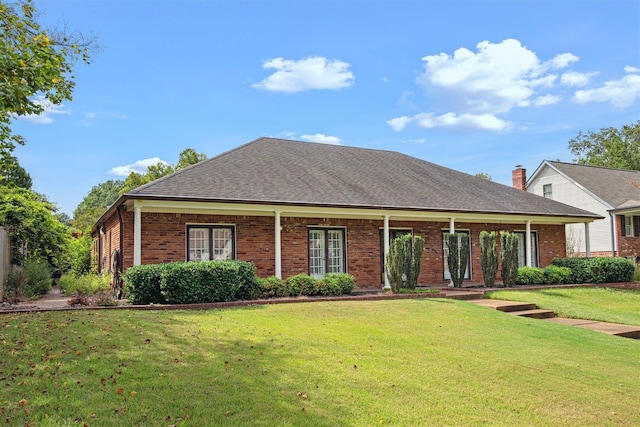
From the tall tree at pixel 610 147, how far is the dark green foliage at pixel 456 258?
44.6 meters

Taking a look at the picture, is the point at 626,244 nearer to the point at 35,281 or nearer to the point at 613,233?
the point at 613,233

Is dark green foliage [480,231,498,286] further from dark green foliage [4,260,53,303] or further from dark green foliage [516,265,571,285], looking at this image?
dark green foliage [4,260,53,303]

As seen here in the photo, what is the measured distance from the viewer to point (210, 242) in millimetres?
15711

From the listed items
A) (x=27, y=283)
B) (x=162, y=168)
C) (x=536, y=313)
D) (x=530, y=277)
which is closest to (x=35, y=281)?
(x=27, y=283)

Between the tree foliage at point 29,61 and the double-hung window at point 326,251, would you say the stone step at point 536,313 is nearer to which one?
the double-hung window at point 326,251

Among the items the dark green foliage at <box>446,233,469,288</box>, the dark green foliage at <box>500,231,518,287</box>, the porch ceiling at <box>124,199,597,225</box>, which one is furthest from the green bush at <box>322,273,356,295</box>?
the dark green foliage at <box>500,231,518,287</box>

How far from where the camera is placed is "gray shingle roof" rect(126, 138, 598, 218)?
15383 millimetres

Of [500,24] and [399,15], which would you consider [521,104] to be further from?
[399,15]

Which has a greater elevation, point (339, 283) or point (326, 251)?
point (326, 251)

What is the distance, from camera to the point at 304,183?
17594 millimetres

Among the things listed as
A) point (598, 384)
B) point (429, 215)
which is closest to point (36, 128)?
point (429, 215)

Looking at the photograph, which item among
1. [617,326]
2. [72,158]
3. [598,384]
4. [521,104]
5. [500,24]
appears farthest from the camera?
[521,104]

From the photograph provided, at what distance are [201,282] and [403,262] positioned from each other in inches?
247

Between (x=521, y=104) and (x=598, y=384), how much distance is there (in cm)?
1903
